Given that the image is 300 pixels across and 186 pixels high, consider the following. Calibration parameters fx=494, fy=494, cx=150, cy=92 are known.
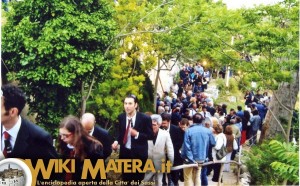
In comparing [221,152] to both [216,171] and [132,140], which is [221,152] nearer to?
[216,171]

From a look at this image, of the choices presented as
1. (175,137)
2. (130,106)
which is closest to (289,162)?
(175,137)

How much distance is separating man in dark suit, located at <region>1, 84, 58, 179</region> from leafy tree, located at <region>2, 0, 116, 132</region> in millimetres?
812

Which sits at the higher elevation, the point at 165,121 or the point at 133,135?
the point at 165,121

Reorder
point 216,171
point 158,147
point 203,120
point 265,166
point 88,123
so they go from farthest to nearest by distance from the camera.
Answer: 1. point 265,166
2. point 216,171
3. point 203,120
4. point 158,147
5. point 88,123

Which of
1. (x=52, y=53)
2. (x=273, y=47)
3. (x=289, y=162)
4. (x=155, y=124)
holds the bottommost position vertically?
(x=289, y=162)

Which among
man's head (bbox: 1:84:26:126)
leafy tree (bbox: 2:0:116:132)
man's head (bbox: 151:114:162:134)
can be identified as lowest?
man's head (bbox: 151:114:162:134)

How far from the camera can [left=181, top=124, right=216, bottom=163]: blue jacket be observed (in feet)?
19.0

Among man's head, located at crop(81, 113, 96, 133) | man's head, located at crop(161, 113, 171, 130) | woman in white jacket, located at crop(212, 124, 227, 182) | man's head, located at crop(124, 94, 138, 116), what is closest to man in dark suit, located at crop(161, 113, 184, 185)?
man's head, located at crop(161, 113, 171, 130)

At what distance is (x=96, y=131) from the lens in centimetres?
511

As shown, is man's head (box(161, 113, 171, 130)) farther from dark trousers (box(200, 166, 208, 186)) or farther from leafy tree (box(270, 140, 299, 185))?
leafy tree (box(270, 140, 299, 185))

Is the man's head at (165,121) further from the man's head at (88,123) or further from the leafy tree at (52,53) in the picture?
the leafy tree at (52,53)

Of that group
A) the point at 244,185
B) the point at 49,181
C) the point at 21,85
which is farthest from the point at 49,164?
the point at 244,185

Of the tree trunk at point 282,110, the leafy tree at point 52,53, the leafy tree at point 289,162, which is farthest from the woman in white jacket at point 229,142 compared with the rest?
the leafy tree at point 52,53

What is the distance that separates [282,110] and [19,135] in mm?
4548
